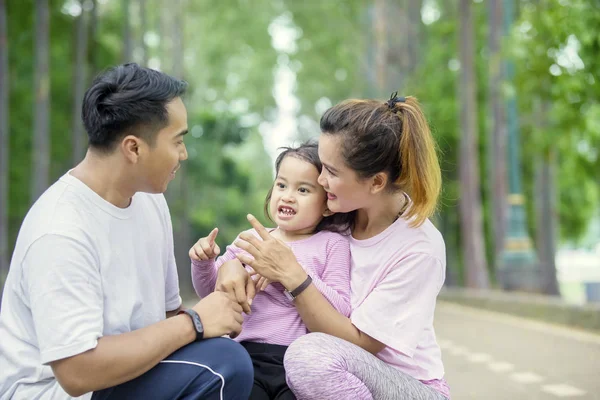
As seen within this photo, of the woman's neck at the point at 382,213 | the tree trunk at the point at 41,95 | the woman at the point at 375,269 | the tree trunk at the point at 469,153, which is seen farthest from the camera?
the tree trunk at the point at 469,153

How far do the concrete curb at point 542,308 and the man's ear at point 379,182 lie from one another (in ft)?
27.5

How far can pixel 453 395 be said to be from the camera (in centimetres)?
730

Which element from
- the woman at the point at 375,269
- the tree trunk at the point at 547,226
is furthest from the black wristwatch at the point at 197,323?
the tree trunk at the point at 547,226

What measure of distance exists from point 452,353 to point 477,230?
1126 centimetres

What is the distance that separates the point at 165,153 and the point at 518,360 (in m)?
6.71

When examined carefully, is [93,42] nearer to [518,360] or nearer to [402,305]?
[518,360]

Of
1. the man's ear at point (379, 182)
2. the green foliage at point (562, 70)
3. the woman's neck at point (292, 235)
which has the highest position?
the green foliage at point (562, 70)

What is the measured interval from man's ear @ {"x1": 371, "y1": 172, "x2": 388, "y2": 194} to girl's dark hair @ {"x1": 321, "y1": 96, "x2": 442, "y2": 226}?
0.07 ft

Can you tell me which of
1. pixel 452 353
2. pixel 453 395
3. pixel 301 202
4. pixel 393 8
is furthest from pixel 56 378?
pixel 393 8

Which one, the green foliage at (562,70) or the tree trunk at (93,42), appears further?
the tree trunk at (93,42)

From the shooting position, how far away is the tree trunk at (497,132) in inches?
749

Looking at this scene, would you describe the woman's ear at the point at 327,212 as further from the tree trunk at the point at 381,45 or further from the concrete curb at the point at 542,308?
the tree trunk at the point at 381,45

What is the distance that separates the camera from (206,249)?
158 inches

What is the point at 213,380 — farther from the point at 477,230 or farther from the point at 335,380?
the point at 477,230
